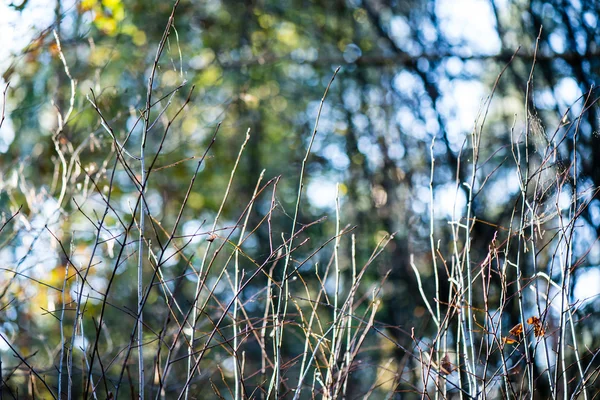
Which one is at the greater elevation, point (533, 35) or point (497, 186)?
point (533, 35)

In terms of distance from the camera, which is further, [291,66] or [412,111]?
[291,66]

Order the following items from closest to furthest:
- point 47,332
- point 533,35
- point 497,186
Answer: point 533,35 → point 497,186 → point 47,332

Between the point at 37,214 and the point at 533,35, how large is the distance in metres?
3.45

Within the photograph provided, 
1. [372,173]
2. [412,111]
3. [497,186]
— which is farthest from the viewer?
[372,173]

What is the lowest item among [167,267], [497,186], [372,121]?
[497,186]

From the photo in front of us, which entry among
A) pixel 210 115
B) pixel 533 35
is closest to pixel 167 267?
pixel 210 115

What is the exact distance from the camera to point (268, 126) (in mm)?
7469

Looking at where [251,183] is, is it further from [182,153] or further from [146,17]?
[146,17]

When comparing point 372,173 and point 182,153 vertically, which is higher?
point 182,153

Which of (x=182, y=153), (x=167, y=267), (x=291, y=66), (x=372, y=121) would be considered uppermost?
(x=291, y=66)

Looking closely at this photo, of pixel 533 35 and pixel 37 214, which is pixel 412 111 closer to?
pixel 533 35

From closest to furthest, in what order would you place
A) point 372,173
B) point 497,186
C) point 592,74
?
1. point 592,74
2. point 497,186
3. point 372,173

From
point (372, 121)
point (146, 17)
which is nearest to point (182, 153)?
point (146, 17)

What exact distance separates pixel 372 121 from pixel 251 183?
156cm
